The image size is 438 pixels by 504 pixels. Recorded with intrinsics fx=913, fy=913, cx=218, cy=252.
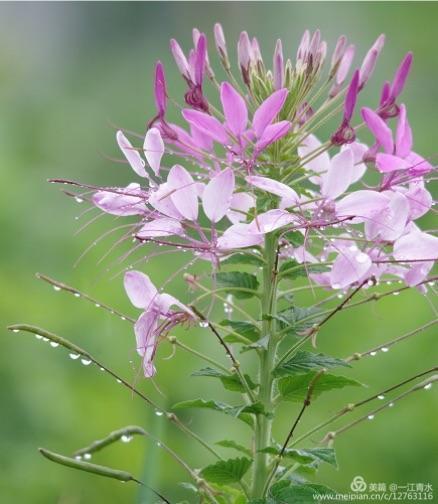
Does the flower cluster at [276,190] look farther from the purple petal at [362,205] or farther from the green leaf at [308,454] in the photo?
the green leaf at [308,454]

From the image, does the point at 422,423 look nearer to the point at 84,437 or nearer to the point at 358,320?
the point at 358,320

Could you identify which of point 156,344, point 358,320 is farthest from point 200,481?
point 358,320

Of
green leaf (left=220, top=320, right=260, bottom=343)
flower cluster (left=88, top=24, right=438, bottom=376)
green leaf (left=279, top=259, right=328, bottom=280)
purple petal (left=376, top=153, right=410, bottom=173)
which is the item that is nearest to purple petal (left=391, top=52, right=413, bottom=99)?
flower cluster (left=88, top=24, right=438, bottom=376)

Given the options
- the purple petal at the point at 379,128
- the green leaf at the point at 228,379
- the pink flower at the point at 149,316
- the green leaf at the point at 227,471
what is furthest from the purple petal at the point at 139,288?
the purple petal at the point at 379,128

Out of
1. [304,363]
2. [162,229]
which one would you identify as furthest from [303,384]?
[162,229]

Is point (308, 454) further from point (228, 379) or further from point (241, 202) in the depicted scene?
point (241, 202)
